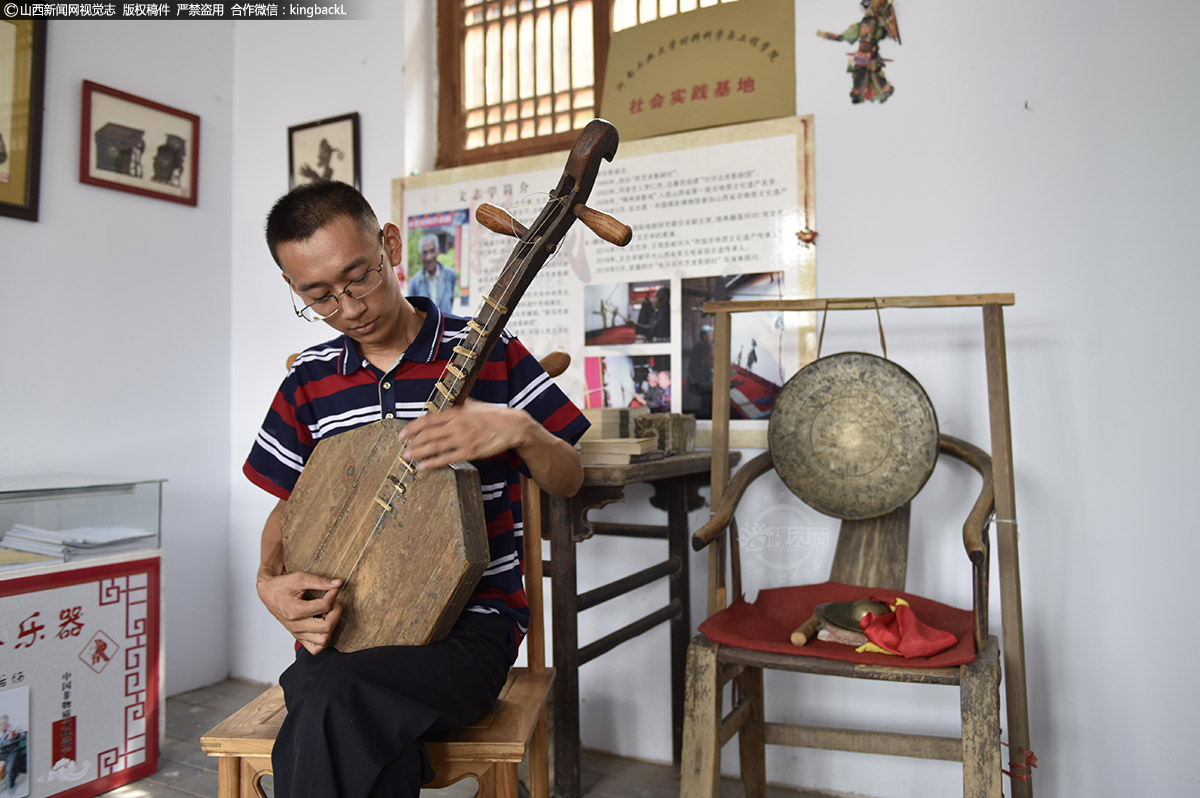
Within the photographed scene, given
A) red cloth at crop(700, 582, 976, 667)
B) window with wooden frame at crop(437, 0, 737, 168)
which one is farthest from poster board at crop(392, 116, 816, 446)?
red cloth at crop(700, 582, 976, 667)

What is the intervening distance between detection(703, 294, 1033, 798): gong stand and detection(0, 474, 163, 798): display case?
5.35 ft

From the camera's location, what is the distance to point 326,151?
3.09m

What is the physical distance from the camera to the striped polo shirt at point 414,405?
1.48 m

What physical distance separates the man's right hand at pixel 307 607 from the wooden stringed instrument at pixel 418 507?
24mm

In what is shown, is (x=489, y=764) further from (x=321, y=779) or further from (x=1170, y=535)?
(x=1170, y=535)

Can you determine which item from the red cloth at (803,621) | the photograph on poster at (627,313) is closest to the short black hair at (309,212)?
the red cloth at (803,621)

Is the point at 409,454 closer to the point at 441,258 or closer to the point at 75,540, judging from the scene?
the point at 75,540

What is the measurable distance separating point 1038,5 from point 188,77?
2844 mm

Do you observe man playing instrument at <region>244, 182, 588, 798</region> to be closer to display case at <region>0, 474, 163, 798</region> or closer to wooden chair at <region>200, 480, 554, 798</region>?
wooden chair at <region>200, 480, 554, 798</region>

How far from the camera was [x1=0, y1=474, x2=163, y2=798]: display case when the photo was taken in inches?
82.4

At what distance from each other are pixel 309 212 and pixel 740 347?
134cm

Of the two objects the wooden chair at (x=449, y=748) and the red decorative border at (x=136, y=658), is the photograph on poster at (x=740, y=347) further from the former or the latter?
the red decorative border at (x=136, y=658)

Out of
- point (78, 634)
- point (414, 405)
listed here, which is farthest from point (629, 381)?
point (78, 634)

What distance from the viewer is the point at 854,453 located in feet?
6.38
